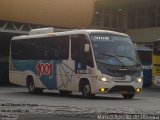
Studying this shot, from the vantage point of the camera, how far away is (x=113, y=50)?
23.2 meters

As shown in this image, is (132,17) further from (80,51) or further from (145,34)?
(80,51)

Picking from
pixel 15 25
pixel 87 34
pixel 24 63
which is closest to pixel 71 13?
pixel 15 25

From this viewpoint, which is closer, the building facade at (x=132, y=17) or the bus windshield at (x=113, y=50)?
the bus windshield at (x=113, y=50)

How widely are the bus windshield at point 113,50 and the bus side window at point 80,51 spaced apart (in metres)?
0.38

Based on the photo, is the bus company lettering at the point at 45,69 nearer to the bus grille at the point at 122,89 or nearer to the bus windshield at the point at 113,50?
the bus windshield at the point at 113,50

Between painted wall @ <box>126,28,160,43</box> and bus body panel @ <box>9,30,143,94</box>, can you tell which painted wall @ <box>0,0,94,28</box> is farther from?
bus body panel @ <box>9,30,143,94</box>

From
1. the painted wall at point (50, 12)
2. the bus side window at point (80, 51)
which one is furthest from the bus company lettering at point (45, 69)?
the painted wall at point (50, 12)

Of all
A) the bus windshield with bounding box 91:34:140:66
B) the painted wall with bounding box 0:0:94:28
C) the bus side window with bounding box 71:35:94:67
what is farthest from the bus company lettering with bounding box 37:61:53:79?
the painted wall with bounding box 0:0:94:28

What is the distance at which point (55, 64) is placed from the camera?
25.7 m

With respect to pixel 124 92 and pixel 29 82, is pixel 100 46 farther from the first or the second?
pixel 29 82

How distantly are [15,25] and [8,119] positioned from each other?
34.8 meters

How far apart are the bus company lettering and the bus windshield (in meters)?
3.60

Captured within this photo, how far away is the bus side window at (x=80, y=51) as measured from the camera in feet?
76.4

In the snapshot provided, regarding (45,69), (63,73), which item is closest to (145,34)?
(45,69)
